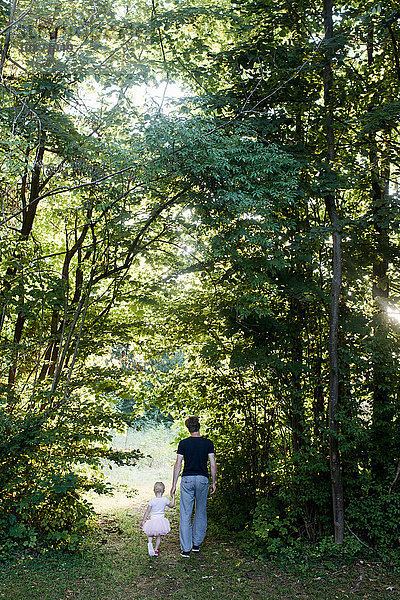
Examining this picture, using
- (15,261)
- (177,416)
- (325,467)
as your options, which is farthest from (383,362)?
(15,261)

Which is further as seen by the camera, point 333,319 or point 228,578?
point 333,319

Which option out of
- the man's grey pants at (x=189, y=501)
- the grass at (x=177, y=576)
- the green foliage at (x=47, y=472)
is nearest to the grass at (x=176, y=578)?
the grass at (x=177, y=576)

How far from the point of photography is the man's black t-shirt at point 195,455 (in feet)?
18.4

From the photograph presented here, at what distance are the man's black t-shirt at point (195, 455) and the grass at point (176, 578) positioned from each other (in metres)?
1.03

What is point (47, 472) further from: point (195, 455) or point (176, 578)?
point (176, 578)

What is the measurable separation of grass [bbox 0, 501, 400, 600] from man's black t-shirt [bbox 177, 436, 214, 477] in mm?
1027

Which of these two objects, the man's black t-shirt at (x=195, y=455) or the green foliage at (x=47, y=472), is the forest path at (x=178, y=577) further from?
the man's black t-shirt at (x=195, y=455)

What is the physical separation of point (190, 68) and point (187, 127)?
2.37m

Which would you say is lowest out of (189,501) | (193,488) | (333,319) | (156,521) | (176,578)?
(176,578)

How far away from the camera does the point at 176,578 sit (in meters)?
4.90

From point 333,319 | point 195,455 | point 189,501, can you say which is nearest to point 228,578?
point 189,501

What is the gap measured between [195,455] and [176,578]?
129 cm

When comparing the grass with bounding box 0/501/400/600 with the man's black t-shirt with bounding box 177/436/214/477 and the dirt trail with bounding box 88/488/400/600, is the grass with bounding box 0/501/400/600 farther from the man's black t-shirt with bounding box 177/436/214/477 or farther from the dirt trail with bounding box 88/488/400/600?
the man's black t-shirt with bounding box 177/436/214/477

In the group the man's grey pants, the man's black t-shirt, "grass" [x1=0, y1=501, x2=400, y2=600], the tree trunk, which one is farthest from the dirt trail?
the man's black t-shirt
